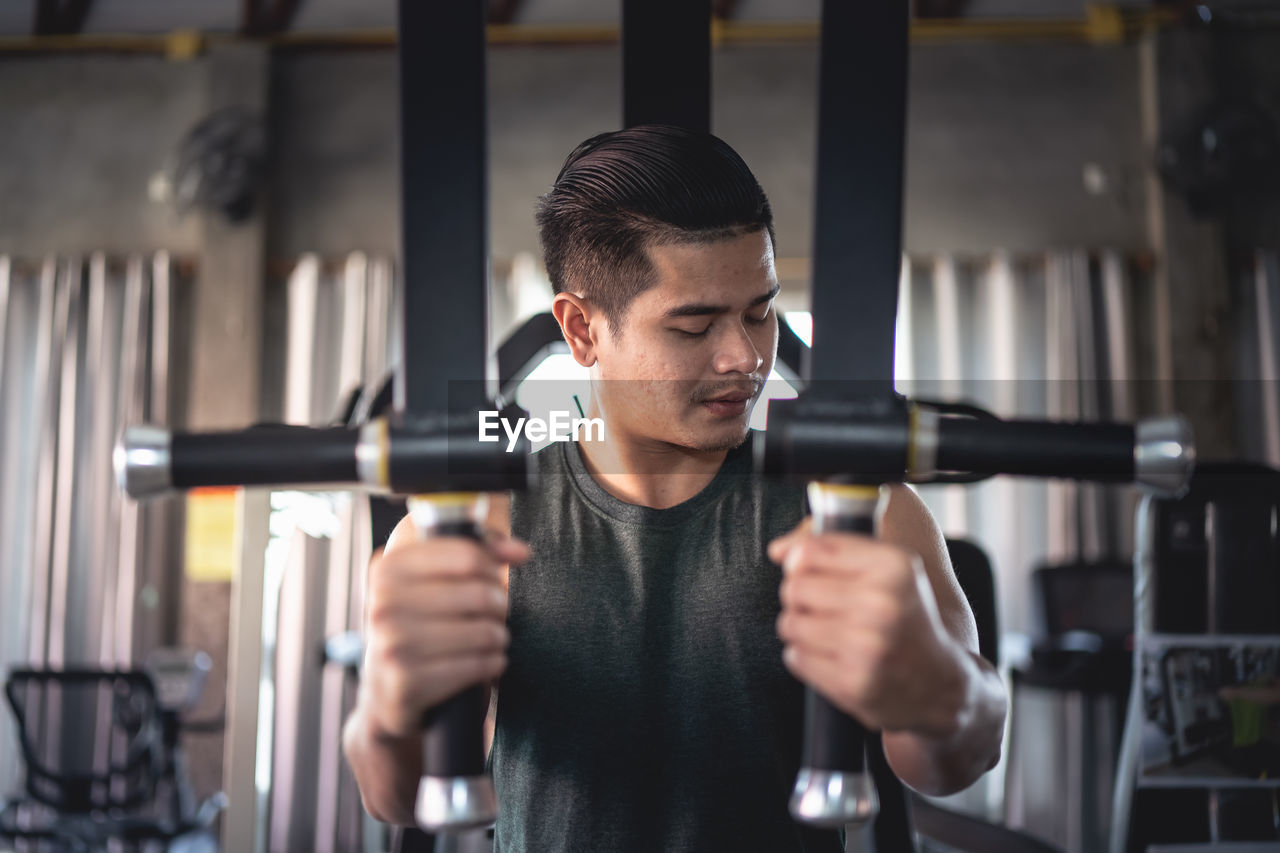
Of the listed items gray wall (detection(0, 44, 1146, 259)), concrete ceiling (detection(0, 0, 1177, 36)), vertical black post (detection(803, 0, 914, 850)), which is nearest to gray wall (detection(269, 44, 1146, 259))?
gray wall (detection(0, 44, 1146, 259))

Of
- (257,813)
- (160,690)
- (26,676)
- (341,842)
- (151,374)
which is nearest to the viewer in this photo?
(257,813)

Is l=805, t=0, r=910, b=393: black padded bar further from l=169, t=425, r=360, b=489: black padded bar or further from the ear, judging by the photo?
the ear

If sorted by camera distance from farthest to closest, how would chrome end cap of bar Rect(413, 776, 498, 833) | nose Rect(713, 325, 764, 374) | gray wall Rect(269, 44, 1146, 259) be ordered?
gray wall Rect(269, 44, 1146, 259), nose Rect(713, 325, 764, 374), chrome end cap of bar Rect(413, 776, 498, 833)

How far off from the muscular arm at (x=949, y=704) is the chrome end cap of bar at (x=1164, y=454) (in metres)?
0.11

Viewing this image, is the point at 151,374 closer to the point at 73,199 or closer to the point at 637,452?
the point at 73,199

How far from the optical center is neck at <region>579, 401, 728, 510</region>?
0.98 meters

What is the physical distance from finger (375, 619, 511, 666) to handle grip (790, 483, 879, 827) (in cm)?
13

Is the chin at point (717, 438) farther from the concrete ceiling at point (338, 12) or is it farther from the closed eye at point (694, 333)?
the concrete ceiling at point (338, 12)

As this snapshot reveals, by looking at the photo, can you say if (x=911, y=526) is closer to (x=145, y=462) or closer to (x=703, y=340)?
(x=703, y=340)

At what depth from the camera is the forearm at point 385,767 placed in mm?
591

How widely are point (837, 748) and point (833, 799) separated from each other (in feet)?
0.06

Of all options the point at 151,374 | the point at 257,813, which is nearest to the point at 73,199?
the point at 151,374

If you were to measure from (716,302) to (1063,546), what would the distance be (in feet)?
11.9

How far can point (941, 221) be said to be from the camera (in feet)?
14.2
